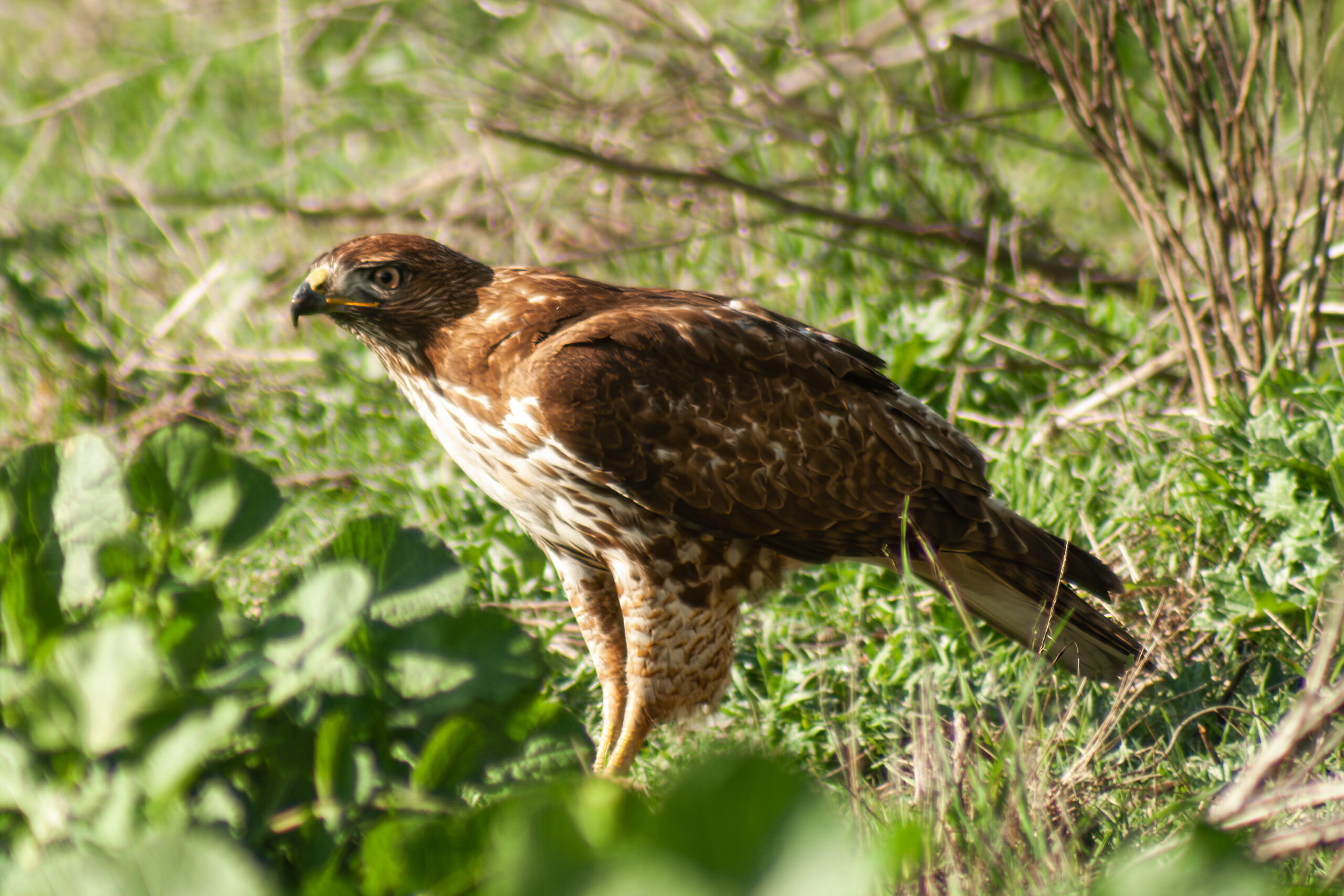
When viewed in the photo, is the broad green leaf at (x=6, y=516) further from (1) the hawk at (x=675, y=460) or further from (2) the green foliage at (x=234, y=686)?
(1) the hawk at (x=675, y=460)

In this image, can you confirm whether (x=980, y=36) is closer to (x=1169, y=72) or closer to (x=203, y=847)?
(x=1169, y=72)

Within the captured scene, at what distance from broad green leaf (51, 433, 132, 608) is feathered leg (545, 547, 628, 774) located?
1.54 m

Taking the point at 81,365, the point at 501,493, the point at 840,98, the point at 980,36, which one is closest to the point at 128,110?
the point at 81,365

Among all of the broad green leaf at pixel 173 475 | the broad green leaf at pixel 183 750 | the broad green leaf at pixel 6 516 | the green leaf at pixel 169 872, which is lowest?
the broad green leaf at pixel 183 750

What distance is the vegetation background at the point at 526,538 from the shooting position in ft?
4.80

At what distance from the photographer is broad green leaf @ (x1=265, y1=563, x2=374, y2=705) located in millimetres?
1566

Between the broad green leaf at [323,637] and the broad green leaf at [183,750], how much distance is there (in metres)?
0.09

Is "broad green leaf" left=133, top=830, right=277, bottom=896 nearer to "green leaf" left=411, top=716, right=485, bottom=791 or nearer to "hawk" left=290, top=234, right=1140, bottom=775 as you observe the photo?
"green leaf" left=411, top=716, right=485, bottom=791

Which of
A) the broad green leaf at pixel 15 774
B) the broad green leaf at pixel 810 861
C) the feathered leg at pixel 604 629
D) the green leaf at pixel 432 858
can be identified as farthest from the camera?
the feathered leg at pixel 604 629

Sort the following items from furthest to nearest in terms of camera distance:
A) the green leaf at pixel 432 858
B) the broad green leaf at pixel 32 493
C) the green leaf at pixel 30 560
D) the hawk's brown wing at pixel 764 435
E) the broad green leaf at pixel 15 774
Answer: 1. the hawk's brown wing at pixel 764 435
2. the broad green leaf at pixel 32 493
3. the green leaf at pixel 30 560
4. the broad green leaf at pixel 15 774
5. the green leaf at pixel 432 858

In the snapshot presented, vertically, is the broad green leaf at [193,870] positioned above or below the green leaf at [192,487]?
below

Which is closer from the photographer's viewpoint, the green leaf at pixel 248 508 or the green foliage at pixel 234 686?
the green foliage at pixel 234 686

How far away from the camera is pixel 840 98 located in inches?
220

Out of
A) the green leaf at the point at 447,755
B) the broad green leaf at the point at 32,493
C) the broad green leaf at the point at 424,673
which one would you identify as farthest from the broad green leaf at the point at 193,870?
the broad green leaf at the point at 32,493
